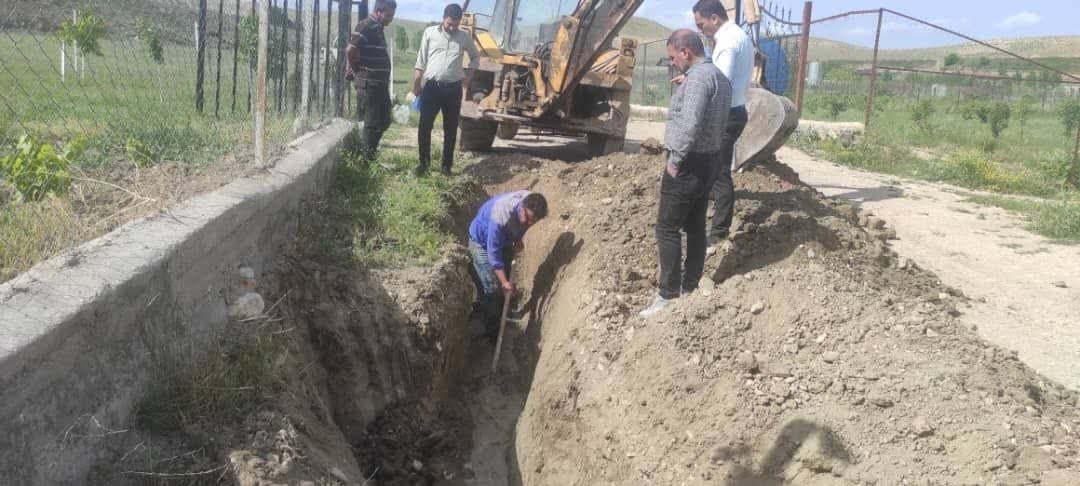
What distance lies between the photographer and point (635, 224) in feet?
19.9

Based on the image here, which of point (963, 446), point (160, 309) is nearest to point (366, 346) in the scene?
point (160, 309)

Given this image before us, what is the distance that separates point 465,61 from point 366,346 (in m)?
5.80

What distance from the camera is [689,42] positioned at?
4711 mm

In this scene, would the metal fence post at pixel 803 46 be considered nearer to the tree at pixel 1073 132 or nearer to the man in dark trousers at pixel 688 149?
the tree at pixel 1073 132

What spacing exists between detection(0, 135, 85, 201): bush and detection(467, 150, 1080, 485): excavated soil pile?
9.98ft

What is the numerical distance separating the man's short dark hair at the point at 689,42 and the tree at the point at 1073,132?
→ 9.10 meters

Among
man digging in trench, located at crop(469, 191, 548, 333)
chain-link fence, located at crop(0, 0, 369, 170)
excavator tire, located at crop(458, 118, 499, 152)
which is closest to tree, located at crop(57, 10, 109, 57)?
chain-link fence, located at crop(0, 0, 369, 170)

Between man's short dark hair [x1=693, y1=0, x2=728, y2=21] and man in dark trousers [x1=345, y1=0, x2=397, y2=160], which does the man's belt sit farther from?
man's short dark hair [x1=693, y1=0, x2=728, y2=21]

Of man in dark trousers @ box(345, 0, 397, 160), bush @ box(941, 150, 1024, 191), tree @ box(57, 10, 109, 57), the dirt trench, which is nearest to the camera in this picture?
the dirt trench

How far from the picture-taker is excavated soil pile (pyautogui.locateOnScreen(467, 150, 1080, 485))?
3.36m

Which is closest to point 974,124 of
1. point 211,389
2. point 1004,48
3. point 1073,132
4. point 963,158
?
point 1073,132

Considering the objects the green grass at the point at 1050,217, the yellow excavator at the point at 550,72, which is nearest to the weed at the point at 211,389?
the yellow excavator at the point at 550,72

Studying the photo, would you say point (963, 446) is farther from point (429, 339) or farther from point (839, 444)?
point (429, 339)

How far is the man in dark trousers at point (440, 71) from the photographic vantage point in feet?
24.8
